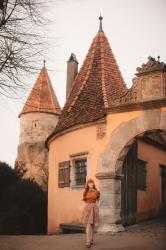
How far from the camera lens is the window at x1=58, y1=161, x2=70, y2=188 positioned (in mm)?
13609

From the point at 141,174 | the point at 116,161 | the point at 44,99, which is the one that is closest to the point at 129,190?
the point at 116,161

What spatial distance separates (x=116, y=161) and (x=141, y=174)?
13.6ft

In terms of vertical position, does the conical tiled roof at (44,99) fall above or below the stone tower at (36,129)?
above

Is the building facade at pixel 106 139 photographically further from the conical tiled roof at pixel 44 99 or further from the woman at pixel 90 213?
the conical tiled roof at pixel 44 99

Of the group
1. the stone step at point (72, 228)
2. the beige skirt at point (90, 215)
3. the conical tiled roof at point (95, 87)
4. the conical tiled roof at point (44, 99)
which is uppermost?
the conical tiled roof at point (44, 99)

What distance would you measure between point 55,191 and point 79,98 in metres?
3.36

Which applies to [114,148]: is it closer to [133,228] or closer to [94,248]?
[133,228]

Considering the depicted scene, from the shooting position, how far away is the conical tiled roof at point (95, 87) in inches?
522

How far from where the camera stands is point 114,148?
39.9 ft

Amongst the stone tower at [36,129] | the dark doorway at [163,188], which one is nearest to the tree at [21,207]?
the dark doorway at [163,188]

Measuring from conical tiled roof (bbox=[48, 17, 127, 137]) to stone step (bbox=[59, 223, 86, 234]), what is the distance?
10.3ft

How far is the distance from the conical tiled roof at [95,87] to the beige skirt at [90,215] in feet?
12.8

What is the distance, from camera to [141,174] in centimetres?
1598

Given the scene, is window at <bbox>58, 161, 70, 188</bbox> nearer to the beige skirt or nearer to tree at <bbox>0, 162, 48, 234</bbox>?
the beige skirt
